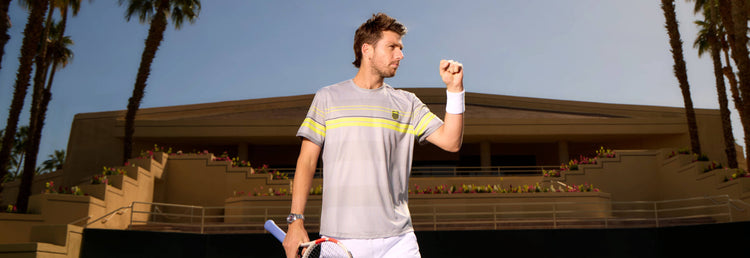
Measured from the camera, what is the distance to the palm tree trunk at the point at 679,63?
2367 cm

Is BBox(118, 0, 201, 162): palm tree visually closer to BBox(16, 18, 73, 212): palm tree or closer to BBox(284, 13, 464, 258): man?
BBox(16, 18, 73, 212): palm tree

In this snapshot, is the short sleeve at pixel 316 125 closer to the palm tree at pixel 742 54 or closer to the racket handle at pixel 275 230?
the racket handle at pixel 275 230

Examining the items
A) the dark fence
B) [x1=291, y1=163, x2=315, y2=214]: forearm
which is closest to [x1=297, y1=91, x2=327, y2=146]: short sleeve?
[x1=291, y1=163, x2=315, y2=214]: forearm

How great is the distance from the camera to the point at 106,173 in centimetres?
2014

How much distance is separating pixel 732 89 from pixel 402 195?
22.4 m

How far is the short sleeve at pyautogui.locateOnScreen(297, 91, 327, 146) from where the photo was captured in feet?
9.70

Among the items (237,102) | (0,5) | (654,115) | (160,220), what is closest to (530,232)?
(160,220)

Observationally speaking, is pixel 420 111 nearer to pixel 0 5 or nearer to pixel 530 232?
pixel 530 232

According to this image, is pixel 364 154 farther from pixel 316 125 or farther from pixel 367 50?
pixel 367 50

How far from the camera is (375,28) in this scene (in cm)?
296

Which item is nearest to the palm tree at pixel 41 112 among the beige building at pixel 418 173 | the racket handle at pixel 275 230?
the beige building at pixel 418 173

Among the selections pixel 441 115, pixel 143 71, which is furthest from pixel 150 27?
pixel 441 115

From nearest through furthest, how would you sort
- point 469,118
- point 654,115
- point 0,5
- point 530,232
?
1. point 530,232
2. point 0,5
3. point 469,118
4. point 654,115

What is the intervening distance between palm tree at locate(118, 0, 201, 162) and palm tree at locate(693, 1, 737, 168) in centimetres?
2190
